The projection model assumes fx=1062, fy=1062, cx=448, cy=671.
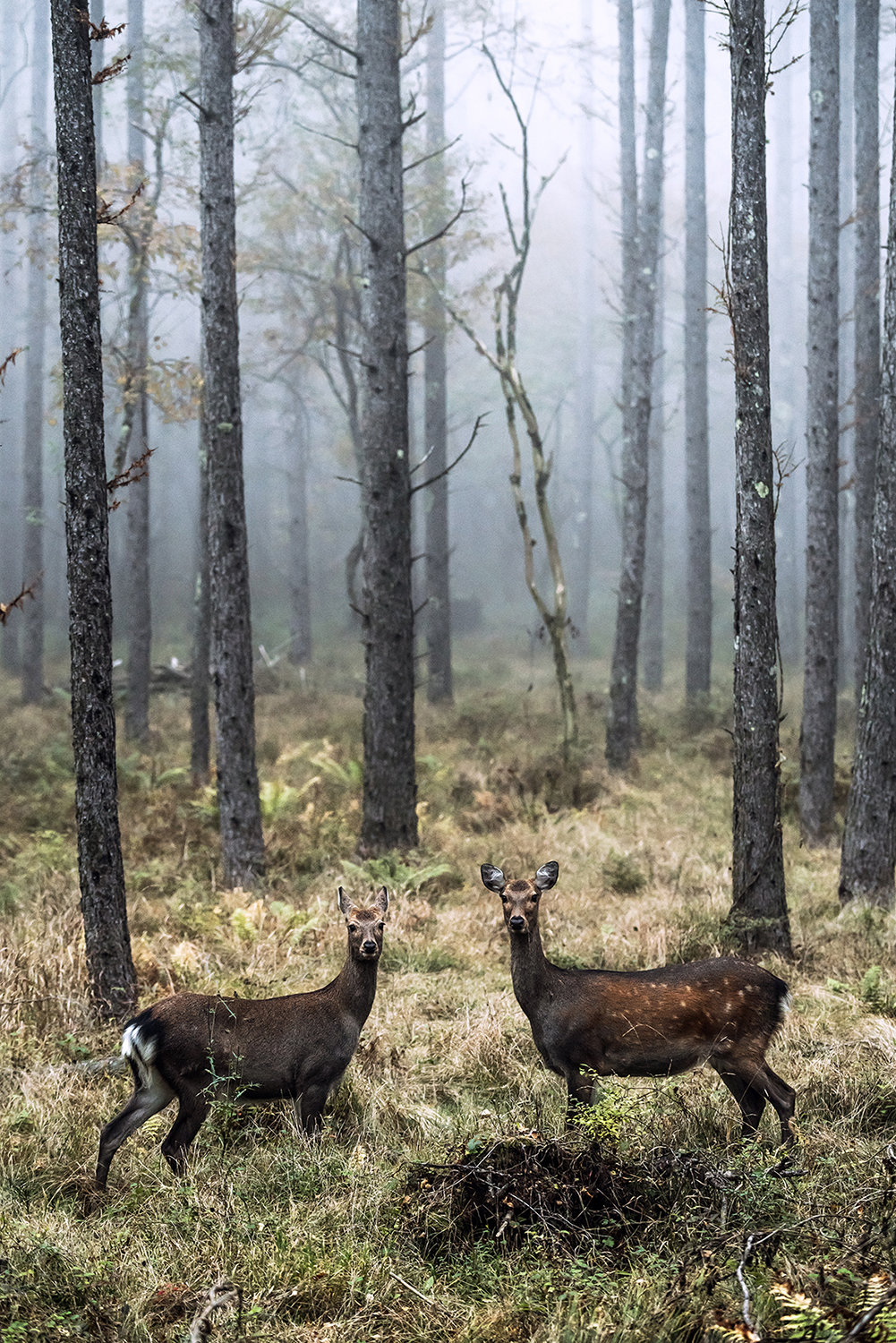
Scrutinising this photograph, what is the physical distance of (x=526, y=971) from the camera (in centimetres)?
539

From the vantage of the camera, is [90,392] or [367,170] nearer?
[90,392]

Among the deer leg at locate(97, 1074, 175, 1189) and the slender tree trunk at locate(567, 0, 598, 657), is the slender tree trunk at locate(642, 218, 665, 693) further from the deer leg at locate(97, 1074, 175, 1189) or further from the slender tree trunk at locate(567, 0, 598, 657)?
the deer leg at locate(97, 1074, 175, 1189)

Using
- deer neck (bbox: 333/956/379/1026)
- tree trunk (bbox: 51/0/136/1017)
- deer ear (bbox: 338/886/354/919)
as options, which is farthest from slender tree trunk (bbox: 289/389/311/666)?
deer neck (bbox: 333/956/379/1026)

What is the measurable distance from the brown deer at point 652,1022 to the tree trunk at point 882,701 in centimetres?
363

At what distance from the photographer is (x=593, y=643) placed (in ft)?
121

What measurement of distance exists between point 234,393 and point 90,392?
11.2 feet

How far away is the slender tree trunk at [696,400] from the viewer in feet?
67.6

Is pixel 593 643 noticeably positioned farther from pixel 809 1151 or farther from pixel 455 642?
pixel 809 1151

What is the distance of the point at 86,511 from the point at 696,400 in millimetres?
17070

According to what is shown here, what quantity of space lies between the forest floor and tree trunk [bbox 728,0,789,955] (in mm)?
600

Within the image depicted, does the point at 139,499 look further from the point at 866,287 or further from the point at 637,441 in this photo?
the point at 866,287

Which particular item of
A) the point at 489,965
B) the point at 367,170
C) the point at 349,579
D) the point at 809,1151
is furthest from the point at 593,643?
the point at 809,1151

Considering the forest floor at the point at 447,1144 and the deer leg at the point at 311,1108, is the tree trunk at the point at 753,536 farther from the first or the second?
the deer leg at the point at 311,1108

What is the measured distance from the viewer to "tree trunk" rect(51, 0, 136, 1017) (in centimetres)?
656
